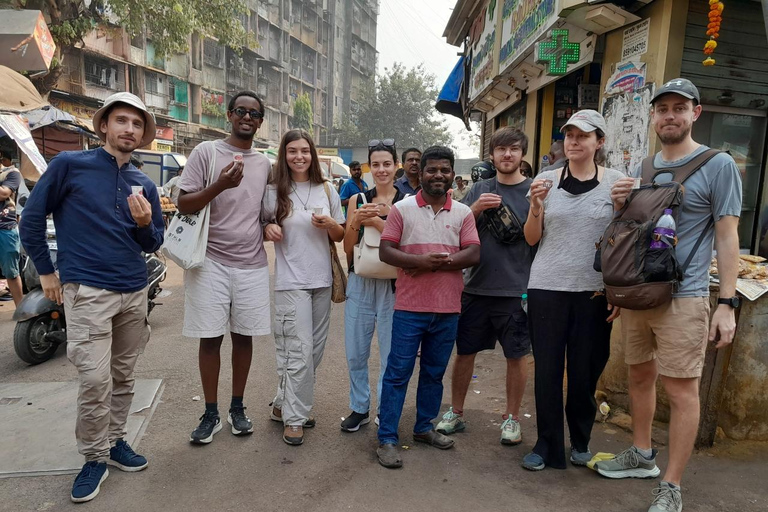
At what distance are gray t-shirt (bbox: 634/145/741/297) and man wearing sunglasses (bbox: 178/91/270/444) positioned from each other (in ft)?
8.04

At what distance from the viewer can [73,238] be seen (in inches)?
115

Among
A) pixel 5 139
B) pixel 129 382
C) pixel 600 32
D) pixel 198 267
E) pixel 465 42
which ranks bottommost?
pixel 129 382

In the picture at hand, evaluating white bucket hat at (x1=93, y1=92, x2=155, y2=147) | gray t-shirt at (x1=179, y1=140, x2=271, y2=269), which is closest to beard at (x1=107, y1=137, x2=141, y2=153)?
white bucket hat at (x1=93, y1=92, x2=155, y2=147)

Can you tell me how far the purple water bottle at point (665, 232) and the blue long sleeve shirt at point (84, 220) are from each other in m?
2.76

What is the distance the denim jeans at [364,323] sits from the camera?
370cm

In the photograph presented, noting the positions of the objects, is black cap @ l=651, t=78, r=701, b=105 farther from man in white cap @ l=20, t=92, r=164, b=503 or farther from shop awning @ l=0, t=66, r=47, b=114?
shop awning @ l=0, t=66, r=47, b=114

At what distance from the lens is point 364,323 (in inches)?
147

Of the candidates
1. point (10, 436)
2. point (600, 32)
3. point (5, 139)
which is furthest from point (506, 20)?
point (5, 139)

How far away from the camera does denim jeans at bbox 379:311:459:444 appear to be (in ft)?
11.0

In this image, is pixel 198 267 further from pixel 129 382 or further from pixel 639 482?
pixel 639 482

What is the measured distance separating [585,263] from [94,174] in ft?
8.98

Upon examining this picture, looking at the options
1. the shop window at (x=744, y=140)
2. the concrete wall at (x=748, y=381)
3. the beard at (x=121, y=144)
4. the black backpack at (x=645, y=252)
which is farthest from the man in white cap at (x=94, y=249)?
the shop window at (x=744, y=140)

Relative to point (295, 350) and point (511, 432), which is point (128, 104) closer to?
point (295, 350)

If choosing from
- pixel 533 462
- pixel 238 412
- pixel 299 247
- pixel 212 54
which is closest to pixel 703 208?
pixel 533 462
